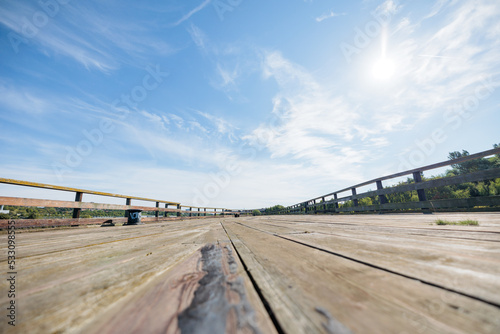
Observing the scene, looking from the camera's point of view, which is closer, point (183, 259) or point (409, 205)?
point (183, 259)

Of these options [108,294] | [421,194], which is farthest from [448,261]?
[421,194]

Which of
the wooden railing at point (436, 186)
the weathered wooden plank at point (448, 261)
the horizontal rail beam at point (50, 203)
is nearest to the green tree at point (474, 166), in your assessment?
the wooden railing at point (436, 186)

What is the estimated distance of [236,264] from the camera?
1080 millimetres

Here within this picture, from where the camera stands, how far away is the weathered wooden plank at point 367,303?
0.47 metres

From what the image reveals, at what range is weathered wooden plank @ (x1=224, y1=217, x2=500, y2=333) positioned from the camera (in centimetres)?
47

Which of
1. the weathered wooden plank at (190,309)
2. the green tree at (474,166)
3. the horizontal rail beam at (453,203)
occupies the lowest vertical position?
the weathered wooden plank at (190,309)

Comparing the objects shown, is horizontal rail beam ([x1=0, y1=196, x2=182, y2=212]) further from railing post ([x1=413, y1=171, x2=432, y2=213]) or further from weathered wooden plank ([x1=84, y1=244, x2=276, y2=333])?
railing post ([x1=413, y1=171, x2=432, y2=213])

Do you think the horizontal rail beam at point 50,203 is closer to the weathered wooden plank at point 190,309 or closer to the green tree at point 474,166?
the weathered wooden plank at point 190,309

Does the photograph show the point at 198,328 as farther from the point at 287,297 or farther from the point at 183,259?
the point at 183,259

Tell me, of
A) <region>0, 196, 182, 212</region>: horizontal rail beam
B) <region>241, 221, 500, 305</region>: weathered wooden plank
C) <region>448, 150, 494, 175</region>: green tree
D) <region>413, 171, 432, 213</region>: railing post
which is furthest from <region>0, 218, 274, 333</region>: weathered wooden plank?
<region>448, 150, 494, 175</region>: green tree

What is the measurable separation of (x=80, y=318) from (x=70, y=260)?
106 cm

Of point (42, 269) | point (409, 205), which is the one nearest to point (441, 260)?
point (42, 269)

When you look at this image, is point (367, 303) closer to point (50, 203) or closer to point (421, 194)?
point (421, 194)

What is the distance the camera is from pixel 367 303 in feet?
1.90
